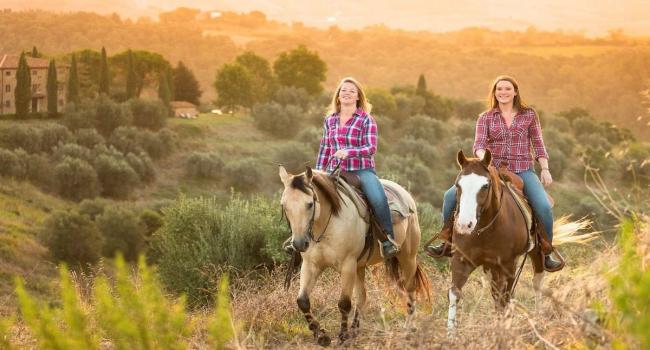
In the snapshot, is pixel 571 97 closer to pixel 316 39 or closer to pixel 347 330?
pixel 316 39

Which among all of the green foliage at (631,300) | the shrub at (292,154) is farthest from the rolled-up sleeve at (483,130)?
the shrub at (292,154)

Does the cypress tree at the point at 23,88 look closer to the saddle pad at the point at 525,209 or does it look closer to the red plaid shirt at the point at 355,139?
the red plaid shirt at the point at 355,139

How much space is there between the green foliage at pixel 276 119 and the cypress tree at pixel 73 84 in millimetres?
18006

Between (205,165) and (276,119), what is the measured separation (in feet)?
53.3

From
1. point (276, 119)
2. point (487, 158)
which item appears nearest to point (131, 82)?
point (276, 119)

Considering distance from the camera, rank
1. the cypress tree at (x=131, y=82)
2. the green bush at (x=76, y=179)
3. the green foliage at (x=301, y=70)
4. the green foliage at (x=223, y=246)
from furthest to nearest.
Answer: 1. the green foliage at (x=301, y=70)
2. the cypress tree at (x=131, y=82)
3. the green bush at (x=76, y=179)
4. the green foliage at (x=223, y=246)

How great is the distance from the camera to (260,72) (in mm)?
95125

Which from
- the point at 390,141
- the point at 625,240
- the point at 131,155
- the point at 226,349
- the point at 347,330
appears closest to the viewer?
the point at 625,240

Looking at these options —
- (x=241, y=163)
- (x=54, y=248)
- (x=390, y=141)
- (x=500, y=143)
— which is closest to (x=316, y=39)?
(x=390, y=141)

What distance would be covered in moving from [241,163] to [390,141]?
22225 mm

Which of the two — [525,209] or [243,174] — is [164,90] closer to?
[243,174]

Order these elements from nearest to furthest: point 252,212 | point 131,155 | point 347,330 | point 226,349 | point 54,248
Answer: point 226,349 < point 347,330 < point 252,212 < point 54,248 < point 131,155

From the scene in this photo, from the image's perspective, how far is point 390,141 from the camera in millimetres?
87000

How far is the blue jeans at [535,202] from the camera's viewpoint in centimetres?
831
